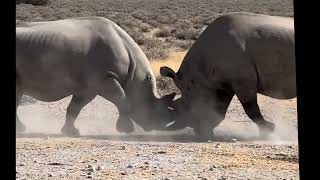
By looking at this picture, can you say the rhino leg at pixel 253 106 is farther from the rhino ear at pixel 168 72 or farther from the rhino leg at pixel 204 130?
the rhino ear at pixel 168 72

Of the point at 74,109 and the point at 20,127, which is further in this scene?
the point at 74,109

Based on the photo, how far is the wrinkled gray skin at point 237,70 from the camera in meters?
Result: 10.2

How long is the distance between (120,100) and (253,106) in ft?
7.66

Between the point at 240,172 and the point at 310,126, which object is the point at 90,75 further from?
the point at 310,126

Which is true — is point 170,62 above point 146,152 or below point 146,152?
below

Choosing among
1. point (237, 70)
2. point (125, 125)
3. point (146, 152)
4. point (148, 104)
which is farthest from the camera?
point (148, 104)

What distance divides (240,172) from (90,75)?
16.0 feet

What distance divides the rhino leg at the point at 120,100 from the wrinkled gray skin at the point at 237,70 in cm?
82

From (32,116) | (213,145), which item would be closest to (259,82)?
(213,145)

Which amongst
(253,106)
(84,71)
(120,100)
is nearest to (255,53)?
(253,106)

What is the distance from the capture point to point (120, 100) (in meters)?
10.6

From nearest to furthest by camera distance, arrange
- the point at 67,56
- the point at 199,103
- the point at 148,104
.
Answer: the point at 67,56 → the point at 199,103 → the point at 148,104

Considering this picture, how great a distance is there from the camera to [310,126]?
5.21 ft

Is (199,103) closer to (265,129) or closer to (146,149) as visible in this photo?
(265,129)
